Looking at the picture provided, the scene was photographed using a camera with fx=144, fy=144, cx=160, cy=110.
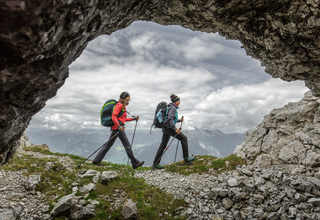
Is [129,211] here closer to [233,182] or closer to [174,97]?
[233,182]

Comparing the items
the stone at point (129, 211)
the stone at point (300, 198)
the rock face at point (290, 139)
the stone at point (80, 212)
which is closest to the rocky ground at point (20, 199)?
the stone at point (80, 212)

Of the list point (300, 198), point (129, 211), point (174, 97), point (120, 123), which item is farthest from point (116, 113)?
point (300, 198)

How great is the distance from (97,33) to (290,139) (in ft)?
45.2

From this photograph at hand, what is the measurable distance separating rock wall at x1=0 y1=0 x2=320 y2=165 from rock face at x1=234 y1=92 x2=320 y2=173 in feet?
9.68

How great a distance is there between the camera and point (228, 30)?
761 cm

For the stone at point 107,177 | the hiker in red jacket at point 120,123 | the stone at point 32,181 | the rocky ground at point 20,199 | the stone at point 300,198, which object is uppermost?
the hiker in red jacket at point 120,123

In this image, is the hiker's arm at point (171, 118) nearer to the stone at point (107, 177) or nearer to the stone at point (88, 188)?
the stone at point (107, 177)

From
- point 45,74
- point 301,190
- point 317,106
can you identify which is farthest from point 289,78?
point 45,74

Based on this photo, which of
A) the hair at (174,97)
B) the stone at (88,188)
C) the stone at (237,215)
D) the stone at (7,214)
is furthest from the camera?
the hair at (174,97)

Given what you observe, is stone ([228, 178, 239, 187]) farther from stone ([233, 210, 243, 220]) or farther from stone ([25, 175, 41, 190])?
stone ([25, 175, 41, 190])

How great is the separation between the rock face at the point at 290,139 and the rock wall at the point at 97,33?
295cm

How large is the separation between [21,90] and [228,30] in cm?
897

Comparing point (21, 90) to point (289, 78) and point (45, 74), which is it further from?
point (289, 78)

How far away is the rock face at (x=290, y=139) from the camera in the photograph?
354 inches
